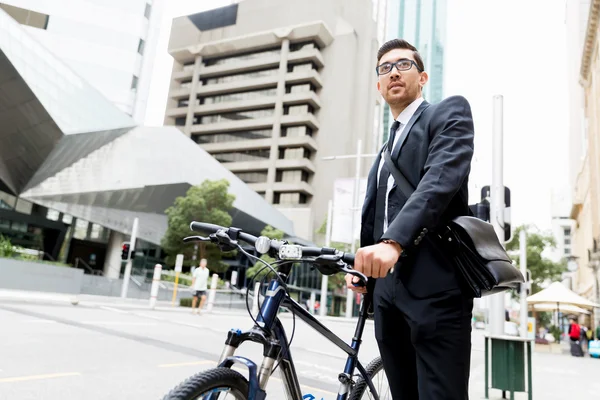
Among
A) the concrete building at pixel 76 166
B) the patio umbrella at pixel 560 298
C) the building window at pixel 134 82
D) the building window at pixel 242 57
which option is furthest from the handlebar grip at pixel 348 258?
the building window at pixel 242 57

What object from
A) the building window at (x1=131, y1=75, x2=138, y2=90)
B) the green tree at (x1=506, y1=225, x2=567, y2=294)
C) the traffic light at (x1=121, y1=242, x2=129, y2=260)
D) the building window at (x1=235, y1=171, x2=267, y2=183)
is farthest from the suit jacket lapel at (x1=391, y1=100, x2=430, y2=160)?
the building window at (x1=235, y1=171, x2=267, y2=183)

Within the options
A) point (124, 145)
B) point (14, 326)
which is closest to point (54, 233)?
point (124, 145)

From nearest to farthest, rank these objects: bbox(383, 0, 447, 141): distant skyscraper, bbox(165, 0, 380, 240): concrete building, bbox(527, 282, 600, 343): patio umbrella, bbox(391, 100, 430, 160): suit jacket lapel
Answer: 1. bbox(391, 100, 430, 160): suit jacket lapel
2. bbox(527, 282, 600, 343): patio umbrella
3. bbox(165, 0, 380, 240): concrete building
4. bbox(383, 0, 447, 141): distant skyscraper

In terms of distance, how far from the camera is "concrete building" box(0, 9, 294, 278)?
24438 mm

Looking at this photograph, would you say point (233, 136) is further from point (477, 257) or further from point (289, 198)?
point (477, 257)

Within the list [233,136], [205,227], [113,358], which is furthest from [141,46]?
[205,227]

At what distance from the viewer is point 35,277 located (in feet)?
72.0

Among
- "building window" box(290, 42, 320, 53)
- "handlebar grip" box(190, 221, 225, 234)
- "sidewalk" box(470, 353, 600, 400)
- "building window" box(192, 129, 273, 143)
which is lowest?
"sidewalk" box(470, 353, 600, 400)

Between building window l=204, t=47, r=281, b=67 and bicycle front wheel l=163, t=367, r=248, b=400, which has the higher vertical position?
building window l=204, t=47, r=281, b=67

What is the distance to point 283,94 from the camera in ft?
213

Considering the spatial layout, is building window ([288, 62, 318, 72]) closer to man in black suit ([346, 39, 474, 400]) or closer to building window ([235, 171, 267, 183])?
building window ([235, 171, 267, 183])

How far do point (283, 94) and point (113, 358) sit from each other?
61.3 m

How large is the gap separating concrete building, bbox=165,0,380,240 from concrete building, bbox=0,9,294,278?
76.4ft

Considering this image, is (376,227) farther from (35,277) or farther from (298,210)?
(298,210)
